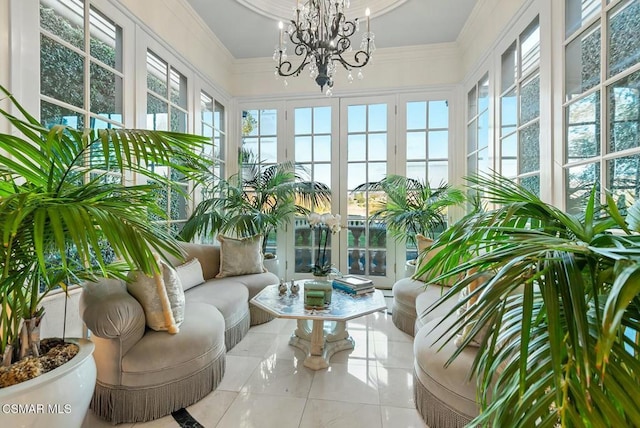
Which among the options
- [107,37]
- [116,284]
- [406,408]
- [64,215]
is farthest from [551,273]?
[107,37]

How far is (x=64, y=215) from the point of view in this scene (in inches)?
32.8

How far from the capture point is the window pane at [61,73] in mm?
1762

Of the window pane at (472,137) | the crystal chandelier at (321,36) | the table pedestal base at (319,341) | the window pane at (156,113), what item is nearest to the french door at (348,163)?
the window pane at (472,137)

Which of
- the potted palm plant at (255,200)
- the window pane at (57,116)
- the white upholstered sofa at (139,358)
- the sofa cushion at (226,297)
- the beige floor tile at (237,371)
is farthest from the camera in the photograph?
the potted palm plant at (255,200)

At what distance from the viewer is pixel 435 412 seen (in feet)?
4.87

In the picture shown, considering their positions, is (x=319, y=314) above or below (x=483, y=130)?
below

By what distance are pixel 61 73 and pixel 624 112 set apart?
123 inches

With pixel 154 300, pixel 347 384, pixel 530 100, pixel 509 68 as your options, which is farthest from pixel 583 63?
pixel 154 300

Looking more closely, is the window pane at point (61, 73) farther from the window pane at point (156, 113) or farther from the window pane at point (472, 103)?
the window pane at point (472, 103)

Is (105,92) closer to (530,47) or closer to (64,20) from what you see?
(64,20)

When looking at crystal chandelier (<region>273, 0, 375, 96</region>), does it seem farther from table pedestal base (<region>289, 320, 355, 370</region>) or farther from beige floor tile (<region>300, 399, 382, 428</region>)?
beige floor tile (<region>300, 399, 382, 428</region>)

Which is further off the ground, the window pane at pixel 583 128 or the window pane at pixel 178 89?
the window pane at pixel 178 89

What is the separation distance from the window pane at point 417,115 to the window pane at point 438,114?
3.0 inches

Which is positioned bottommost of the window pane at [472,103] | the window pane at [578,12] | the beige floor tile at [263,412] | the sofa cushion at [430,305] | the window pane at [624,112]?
the beige floor tile at [263,412]
